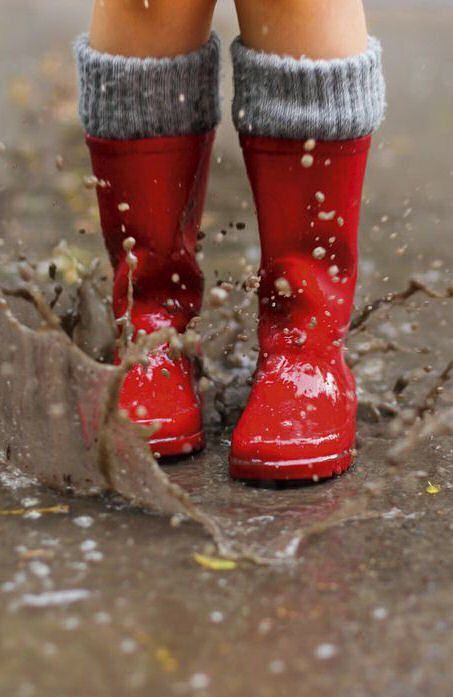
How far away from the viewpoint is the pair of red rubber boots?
5.85 ft

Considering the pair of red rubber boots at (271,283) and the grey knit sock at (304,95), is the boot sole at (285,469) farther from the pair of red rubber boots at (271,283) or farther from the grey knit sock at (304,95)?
the grey knit sock at (304,95)

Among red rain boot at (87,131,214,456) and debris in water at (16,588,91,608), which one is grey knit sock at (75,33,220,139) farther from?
debris in water at (16,588,91,608)

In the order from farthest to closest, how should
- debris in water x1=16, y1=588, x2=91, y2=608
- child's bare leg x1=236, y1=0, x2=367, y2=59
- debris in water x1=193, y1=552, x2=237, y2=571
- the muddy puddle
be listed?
child's bare leg x1=236, y1=0, x2=367, y2=59
the muddy puddle
debris in water x1=193, y1=552, x2=237, y2=571
debris in water x1=16, y1=588, x2=91, y2=608

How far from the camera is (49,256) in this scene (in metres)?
2.91

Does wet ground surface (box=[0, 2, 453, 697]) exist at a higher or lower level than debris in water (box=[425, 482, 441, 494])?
higher

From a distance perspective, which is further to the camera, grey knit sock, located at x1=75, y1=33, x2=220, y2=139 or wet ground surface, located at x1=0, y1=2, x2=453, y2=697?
grey knit sock, located at x1=75, y1=33, x2=220, y2=139

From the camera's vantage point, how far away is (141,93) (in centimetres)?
183

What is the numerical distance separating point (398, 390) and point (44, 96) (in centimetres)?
339

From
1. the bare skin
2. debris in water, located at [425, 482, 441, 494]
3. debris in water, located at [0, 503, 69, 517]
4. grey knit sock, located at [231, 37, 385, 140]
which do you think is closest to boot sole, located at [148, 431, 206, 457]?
debris in water, located at [0, 503, 69, 517]

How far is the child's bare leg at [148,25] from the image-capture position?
1.80 metres

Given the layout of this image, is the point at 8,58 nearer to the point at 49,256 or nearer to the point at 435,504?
the point at 49,256

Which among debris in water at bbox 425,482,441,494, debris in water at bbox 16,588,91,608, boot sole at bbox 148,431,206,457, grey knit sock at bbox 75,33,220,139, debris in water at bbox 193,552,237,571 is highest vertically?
grey knit sock at bbox 75,33,220,139

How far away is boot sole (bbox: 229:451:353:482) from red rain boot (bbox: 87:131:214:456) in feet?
0.44

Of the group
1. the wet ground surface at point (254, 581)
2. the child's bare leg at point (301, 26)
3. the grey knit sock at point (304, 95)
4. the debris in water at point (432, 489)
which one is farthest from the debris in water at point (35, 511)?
the child's bare leg at point (301, 26)
